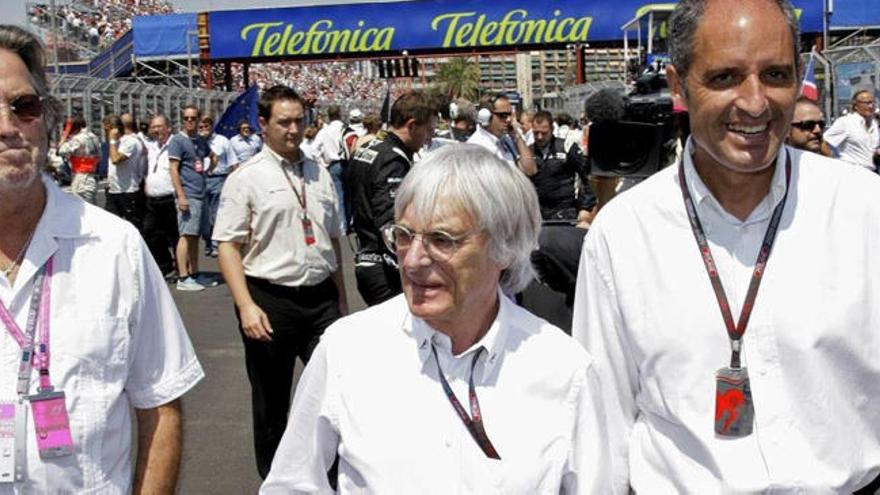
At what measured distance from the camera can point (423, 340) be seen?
7.33 ft

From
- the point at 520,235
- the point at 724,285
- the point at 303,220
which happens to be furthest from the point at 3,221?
the point at 303,220

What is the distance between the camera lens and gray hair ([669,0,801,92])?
2291 mm

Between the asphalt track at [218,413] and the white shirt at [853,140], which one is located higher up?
the white shirt at [853,140]

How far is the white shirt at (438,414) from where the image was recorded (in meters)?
2.14

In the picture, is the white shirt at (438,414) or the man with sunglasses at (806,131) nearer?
the white shirt at (438,414)

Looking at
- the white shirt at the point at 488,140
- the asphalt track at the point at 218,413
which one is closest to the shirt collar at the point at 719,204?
the asphalt track at the point at 218,413

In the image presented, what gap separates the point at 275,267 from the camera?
5207 millimetres

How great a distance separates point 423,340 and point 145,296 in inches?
27.4

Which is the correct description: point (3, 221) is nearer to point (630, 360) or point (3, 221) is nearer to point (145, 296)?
point (145, 296)

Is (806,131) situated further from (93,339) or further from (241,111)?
(241,111)

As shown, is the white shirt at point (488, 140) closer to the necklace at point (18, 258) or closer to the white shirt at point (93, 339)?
the white shirt at point (93, 339)

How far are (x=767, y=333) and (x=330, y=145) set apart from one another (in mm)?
14352

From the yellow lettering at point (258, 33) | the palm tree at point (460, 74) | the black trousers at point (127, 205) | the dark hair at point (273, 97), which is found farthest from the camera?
the palm tree at point (460, 74)

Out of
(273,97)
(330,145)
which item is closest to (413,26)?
(330,145)
